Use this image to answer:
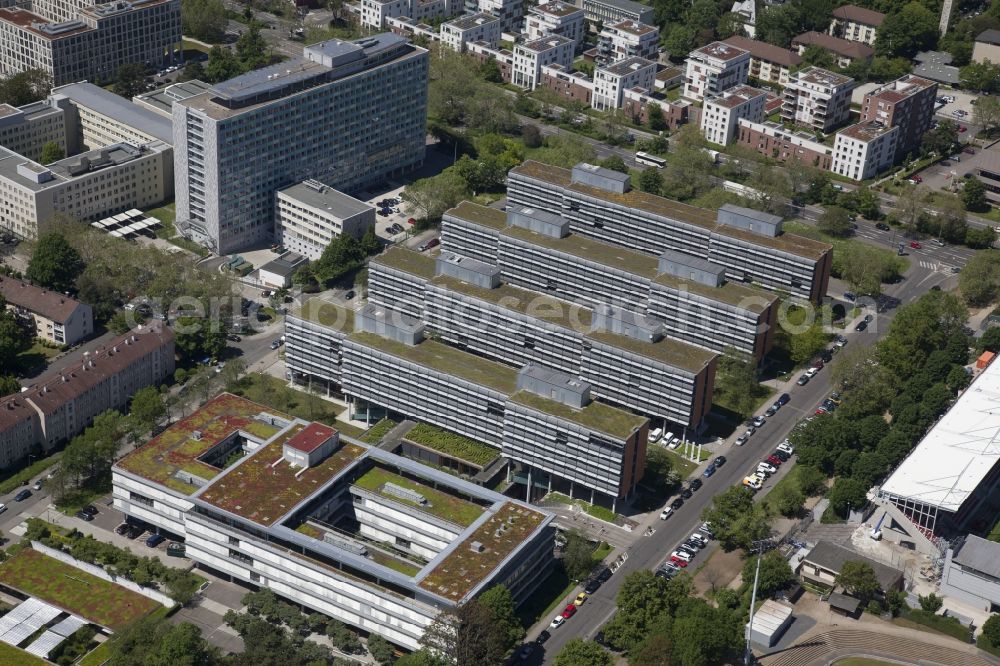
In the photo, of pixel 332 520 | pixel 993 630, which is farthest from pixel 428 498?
pixel 993 630

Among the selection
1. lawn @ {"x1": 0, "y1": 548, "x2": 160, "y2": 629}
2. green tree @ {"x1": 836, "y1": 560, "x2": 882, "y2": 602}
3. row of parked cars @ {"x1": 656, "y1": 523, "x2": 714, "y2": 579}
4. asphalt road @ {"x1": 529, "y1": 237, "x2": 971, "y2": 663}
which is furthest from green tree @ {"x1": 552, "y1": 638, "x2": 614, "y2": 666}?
lawn @ {"x1": 0, "y1": 548, "x2": 160, "y2": 629}

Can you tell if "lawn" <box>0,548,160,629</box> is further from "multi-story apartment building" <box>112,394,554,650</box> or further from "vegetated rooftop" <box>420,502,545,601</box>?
"vegetated rooftop" <box>420,502,545,601</box>

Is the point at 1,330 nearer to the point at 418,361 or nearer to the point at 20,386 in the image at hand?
the point at 20,386

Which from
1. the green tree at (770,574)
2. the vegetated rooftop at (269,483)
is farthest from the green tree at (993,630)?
the vegetated rooftop at (269,483)

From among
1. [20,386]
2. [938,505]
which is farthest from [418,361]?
[938,505]

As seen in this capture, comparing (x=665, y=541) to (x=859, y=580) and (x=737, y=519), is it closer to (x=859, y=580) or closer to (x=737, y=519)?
(x=737, y=519)

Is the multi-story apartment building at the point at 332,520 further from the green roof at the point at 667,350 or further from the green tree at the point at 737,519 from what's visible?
the green roof at the point at 667,350
